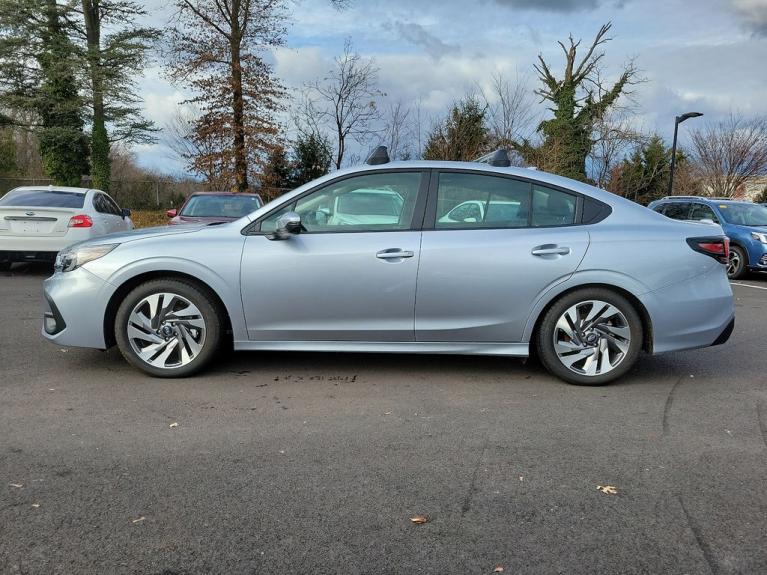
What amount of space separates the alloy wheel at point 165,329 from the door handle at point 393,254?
1401 mm

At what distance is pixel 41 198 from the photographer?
10375 mm

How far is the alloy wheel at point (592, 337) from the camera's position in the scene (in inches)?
180

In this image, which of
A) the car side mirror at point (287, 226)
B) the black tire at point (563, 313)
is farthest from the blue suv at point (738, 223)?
the car side mirror at point (287, 226)

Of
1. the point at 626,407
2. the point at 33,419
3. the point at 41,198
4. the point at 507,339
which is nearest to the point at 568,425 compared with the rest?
the point at 626,407

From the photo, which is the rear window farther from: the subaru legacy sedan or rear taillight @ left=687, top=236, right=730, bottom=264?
rear taillight @ left=687, top=236, right=730, bottom=264

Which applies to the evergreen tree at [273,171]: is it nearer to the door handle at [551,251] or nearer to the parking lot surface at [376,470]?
the parking lot surface at [376,470]

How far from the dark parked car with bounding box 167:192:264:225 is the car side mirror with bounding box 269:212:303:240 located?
624cm

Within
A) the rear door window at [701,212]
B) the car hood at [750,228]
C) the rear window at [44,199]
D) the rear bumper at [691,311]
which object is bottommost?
the rear bumper at [691,311]

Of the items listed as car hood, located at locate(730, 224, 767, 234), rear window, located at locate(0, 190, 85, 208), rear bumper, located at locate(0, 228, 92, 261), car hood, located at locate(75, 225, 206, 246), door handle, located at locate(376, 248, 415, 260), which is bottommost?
rear bumper, located at locate(0, 228, 92, 261)

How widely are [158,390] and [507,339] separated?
2.53m

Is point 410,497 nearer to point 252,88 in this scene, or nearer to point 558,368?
point 558,368

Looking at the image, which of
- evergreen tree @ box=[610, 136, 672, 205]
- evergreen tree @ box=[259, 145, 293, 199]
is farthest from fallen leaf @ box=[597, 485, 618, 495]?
evergreen tree @ box=[610, 136, 672, 205]

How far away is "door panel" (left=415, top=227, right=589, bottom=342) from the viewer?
449 centimetres

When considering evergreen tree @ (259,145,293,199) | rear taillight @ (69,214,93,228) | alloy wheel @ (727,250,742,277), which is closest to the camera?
rear taillight @ (69,214,93,228)
